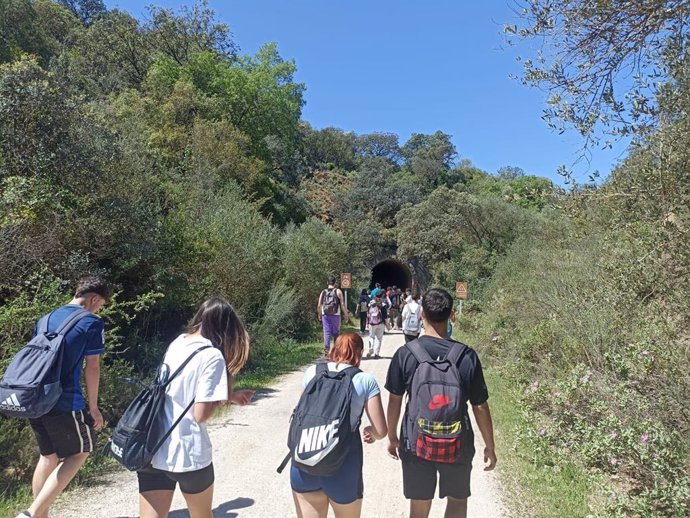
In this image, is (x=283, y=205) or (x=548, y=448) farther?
(x=283, y=205)

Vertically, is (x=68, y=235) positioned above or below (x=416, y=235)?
below

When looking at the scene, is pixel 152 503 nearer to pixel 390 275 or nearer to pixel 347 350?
pixel 347 350

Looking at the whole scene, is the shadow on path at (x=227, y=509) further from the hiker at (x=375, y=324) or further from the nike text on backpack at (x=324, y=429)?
the hiker at (x=375, y=324)

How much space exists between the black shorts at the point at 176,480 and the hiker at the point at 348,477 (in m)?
0.48

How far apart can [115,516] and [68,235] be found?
18.0 ft

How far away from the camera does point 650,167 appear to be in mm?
4043

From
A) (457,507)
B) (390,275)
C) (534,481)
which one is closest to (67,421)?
(457,507)

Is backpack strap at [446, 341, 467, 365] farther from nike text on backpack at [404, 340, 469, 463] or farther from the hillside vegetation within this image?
the hillside vegetation

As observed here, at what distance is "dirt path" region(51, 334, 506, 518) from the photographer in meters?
4.24

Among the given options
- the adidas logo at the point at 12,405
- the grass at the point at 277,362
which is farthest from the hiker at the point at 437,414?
the grass at the point at 277,362

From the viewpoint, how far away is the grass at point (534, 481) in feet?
14.4

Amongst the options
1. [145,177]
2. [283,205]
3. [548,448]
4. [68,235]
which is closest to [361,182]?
[283,205]

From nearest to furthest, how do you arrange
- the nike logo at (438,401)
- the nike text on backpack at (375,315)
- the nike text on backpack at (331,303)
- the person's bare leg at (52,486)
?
the nike logo at (438,401) < the person's bare leg at (52,486) < the nike text on backpack at (331,303) < the nike text on backpack at (375,315)

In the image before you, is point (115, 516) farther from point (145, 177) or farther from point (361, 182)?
point (361, 182)
